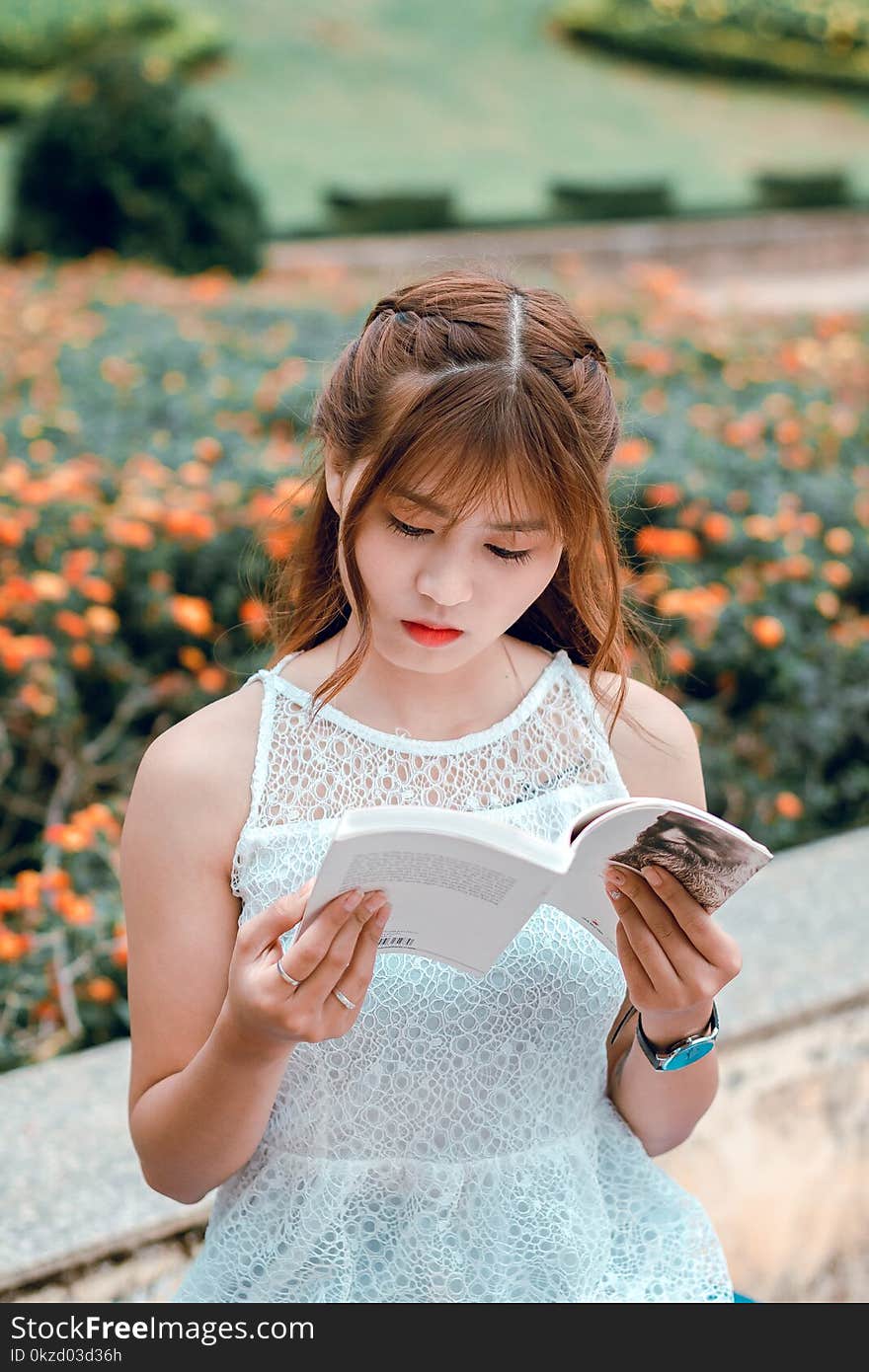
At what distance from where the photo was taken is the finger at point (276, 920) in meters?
1.26

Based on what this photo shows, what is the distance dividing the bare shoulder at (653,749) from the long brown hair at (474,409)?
0.17 meters

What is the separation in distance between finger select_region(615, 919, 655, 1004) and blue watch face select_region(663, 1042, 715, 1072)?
12cm

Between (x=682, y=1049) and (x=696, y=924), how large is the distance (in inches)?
9.0

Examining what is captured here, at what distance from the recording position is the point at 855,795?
12.0 feet

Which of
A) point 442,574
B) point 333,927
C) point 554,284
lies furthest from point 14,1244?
point 554,284

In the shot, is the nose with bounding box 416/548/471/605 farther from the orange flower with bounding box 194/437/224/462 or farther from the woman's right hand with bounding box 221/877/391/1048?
the orange flower with bounding box 194/437/224/462

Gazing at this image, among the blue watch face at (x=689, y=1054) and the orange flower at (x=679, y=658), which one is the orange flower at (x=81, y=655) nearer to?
Answer: the orange flower at (x=679, y=658)

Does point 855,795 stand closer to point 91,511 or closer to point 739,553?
point 739,553

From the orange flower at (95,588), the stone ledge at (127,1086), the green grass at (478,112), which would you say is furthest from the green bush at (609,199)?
the stone ledge at (127,1086)

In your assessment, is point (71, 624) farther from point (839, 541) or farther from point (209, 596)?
point (839, 541)

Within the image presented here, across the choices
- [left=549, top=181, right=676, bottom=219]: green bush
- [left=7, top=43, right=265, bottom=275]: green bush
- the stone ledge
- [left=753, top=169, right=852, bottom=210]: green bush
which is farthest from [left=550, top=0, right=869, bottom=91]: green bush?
the stone ledge

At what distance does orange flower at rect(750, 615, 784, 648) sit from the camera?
3.49 metres

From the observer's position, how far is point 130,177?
9953 mm
